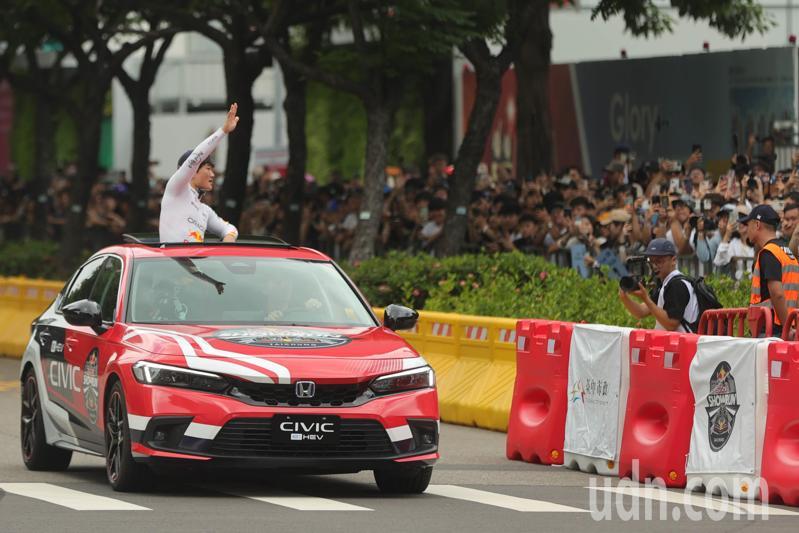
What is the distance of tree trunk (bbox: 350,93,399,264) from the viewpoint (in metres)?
26.2

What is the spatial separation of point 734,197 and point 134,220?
1605 cm

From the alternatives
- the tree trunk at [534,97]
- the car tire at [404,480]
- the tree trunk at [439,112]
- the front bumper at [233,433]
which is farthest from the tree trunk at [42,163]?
the front bumper at [233,433]

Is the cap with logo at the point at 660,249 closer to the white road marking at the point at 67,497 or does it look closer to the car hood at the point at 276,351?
the car hood at the point at 276,351

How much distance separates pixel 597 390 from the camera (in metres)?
14.0

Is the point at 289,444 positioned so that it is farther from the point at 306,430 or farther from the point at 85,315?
the point at 85,315

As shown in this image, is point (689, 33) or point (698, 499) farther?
point (689, 33)

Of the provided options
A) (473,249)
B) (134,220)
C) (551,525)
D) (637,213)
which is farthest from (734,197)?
(134,220)

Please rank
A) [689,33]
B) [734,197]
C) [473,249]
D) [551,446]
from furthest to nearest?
[689,33], [473,249], [734,197], [551,446]

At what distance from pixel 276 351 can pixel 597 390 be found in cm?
317

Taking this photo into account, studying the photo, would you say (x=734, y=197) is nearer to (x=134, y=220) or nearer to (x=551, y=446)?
(x=551, y=446)

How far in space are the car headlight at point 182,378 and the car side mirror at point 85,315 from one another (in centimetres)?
83

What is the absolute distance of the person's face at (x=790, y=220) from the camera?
55.1 feet

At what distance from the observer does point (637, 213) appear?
832 inches

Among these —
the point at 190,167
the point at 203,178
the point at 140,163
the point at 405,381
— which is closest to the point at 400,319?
the point at 405,381
